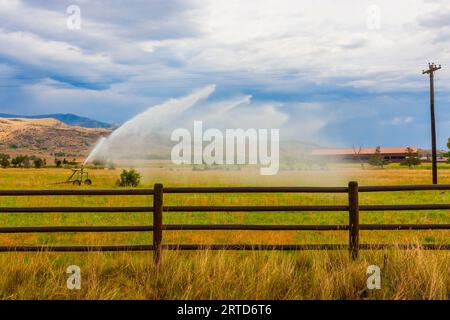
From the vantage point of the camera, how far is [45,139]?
16162 cm

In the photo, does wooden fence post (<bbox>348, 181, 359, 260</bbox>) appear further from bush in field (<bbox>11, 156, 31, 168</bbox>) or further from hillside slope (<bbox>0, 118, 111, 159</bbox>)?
hillside slope (<bbox>0, 118, 111, 159</bbox>)

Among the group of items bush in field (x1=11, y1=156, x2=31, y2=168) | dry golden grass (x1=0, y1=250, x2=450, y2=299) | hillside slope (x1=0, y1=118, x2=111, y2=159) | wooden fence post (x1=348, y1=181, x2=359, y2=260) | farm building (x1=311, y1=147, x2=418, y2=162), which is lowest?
dry golden grass (x1=0, y1=250, x2=450, y2=299)

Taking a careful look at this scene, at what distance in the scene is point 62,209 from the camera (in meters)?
8.42

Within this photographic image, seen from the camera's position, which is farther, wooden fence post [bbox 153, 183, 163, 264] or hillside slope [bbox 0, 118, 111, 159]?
hillside slope [bbox 0, 118, 111, 159]

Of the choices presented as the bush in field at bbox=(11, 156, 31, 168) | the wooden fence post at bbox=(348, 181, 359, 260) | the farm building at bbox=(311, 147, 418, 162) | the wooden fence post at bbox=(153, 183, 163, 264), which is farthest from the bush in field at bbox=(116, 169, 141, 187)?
the farm building at bbox=(311, 147, 418, 162)

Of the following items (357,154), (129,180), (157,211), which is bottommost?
(157,211)

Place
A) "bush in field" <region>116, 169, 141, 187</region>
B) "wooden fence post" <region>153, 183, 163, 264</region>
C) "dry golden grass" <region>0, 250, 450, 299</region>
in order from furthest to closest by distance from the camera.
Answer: "bush in field" <region>116, 169, 141, 187</region> → "wooden fence post" <region>153, 183, 163, 264</region> → "dry golden grass" <region>0, 250, 450, 299</region>

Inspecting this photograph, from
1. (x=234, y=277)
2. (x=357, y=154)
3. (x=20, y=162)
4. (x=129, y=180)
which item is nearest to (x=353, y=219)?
(x=234, y=277)

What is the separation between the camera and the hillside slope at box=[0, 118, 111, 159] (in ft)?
→ 489

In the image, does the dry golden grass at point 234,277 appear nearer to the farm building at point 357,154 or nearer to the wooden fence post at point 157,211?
the wooden fence post at point 157,211

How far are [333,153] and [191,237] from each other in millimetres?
117174

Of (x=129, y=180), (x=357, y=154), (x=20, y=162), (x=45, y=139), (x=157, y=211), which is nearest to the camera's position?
(x=157, y=211)

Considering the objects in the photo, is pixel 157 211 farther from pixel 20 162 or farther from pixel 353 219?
pixel 20 162
